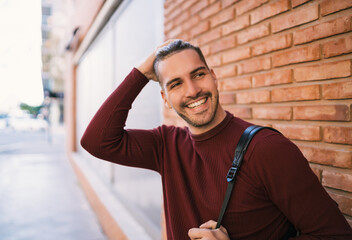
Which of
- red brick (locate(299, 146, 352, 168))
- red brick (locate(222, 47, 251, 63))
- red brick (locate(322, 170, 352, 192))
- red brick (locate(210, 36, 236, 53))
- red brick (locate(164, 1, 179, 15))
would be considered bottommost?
red brick (locate(322, 170, 352, 192))

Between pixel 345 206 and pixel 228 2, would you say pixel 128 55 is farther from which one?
pixel 345 206

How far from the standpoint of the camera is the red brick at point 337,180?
1.31 m

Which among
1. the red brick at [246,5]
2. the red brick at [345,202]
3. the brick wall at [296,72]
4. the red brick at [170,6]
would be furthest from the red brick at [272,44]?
the red brick at [170,6]

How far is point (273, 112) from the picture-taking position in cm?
172

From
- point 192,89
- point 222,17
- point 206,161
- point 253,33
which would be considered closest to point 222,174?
point 206,161

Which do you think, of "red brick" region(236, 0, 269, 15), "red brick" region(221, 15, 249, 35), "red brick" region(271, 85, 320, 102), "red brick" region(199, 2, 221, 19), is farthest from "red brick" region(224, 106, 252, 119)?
"red brick" region(199, 2, 221, 19)

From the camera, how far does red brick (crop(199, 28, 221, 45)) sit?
2.20 metres

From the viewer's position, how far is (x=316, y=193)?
1039 mm

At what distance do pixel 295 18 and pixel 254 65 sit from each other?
15.2 inches

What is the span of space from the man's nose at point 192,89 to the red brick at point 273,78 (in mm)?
513

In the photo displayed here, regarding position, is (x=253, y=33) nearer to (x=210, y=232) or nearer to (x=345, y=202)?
(x=345, y=202)

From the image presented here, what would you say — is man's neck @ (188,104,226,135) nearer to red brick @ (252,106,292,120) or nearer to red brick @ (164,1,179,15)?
red brick @ (252,106,292,120)

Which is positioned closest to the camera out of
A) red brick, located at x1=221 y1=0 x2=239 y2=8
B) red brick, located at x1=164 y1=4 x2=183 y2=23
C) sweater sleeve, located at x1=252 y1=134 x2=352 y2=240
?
sweater sleeve, located at x1=252 y1=134 x2=352 y2=240

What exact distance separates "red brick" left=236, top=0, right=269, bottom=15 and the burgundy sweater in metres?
0.83
